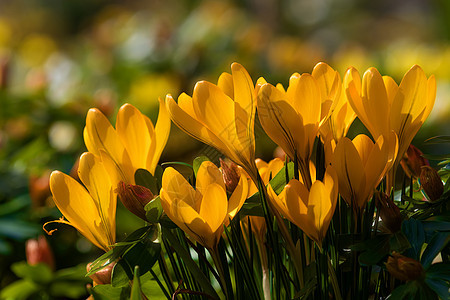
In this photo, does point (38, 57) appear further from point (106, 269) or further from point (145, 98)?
point (106, 269)

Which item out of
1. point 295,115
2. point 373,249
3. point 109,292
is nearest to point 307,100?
point 295,115

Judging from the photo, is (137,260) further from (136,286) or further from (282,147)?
(282,147)

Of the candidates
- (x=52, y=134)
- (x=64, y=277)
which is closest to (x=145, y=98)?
(x=52, y=134)

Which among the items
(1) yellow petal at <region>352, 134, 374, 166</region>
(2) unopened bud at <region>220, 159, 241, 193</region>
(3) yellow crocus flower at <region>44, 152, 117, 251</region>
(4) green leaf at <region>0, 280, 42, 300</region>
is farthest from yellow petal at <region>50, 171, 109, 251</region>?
(4) green leaf at <region>0, 280, 42, 300</region>

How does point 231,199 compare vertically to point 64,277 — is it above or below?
above

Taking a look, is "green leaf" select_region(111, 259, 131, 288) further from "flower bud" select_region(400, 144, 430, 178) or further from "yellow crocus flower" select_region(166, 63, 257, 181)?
"flower bud" select_region(400, 144, 430, 178)
